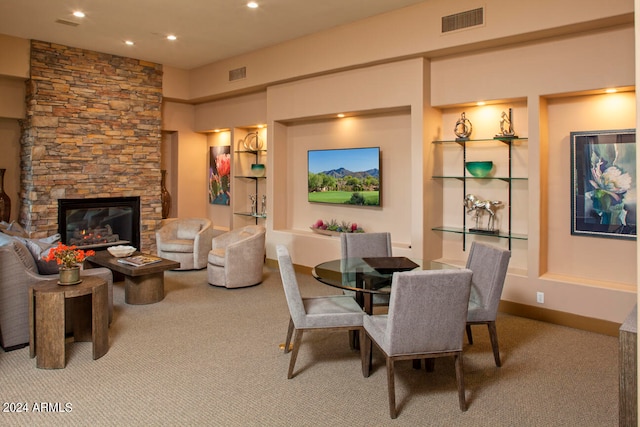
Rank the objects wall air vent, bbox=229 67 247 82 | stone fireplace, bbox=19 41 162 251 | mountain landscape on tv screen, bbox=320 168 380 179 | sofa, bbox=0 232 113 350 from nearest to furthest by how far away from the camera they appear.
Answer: sofa, bbox=0 232 113 350
mountain landscape on tv screen, bbox=320 168 380 179
stone fireplace, bbox=19 41 162 251
wall air vent, bbox=229 67 247 82

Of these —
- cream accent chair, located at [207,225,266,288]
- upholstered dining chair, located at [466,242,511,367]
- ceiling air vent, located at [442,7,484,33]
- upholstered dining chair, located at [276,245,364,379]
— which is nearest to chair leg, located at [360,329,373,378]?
upholstered dining chair, located at [276,245,364,379]

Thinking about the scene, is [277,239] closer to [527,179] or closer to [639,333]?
[527,179]

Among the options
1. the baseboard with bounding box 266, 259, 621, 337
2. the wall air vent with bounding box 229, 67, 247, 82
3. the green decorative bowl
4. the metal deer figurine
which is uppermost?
the wall air vent with bounding box 229, 67, 247, 82

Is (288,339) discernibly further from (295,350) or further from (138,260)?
(138,260)

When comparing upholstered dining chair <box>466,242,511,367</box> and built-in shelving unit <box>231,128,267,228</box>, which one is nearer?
upholstered dining chair <box>466,242,511,367</box>

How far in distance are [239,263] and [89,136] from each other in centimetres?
347

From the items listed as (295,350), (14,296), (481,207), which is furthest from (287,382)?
(481,207)

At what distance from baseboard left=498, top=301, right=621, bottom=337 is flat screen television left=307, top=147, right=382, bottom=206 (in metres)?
2.19

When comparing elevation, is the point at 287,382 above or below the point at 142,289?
below

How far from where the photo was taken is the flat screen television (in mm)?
6398

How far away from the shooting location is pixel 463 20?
16.4ft

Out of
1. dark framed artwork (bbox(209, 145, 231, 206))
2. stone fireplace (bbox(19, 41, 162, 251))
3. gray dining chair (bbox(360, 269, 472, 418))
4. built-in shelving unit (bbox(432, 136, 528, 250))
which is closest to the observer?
gray dining chair (bbox(360, 269, 472, 418))

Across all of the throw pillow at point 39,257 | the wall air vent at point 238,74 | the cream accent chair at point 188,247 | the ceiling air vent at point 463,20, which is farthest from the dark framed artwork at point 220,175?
the ceiling air vent at point 463,20

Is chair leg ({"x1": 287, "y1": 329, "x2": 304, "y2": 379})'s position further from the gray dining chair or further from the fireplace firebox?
the fireplace firebox
